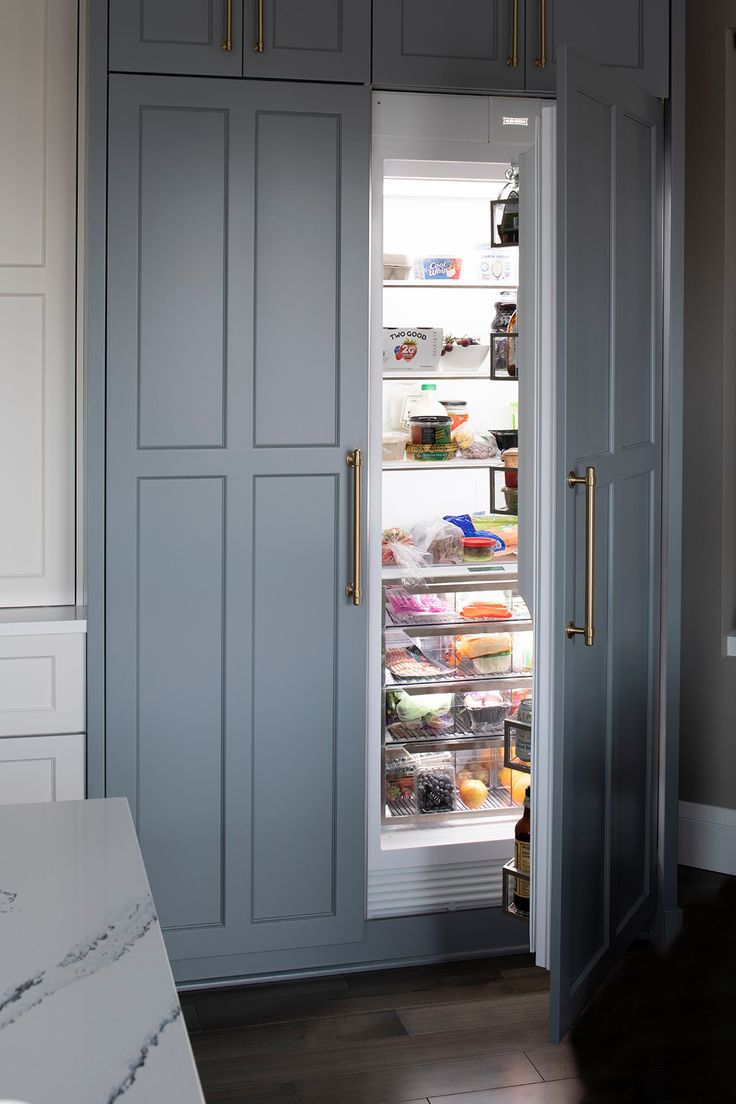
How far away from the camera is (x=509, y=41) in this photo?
107 inches

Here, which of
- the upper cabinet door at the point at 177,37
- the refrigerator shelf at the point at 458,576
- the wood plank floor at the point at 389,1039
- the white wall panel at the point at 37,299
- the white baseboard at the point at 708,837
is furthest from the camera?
the white baseboard at the point at 708,837

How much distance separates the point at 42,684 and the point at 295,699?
0.61 m

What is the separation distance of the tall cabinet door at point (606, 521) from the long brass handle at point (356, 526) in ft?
1.83

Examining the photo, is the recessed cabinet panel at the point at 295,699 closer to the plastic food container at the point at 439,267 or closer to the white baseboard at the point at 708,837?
the plastic food container at the point at 439,267

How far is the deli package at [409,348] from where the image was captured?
9.59 feet

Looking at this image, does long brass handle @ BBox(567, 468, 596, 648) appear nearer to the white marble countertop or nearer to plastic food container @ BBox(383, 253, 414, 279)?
plastic food container @ BBox(383, 253, 414, 279)

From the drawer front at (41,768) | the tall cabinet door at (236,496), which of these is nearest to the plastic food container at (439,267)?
the tall cabinet door at (236,496)

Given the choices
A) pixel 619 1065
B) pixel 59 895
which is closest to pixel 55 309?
pixel 59 895

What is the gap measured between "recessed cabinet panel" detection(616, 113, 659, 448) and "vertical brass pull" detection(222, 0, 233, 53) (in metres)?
0.93

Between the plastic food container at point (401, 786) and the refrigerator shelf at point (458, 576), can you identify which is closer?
the refrigerator shelf at point (458, 576)

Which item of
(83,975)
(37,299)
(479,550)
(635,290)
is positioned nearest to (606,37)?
(635,290)

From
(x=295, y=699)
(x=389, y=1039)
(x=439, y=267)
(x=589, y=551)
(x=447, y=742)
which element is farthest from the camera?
(x=447, y=742)

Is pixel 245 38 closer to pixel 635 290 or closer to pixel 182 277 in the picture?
pixel 182 277

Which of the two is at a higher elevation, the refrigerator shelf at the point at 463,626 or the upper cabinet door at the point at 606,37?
the upper cabinet door at the point at 606,37
